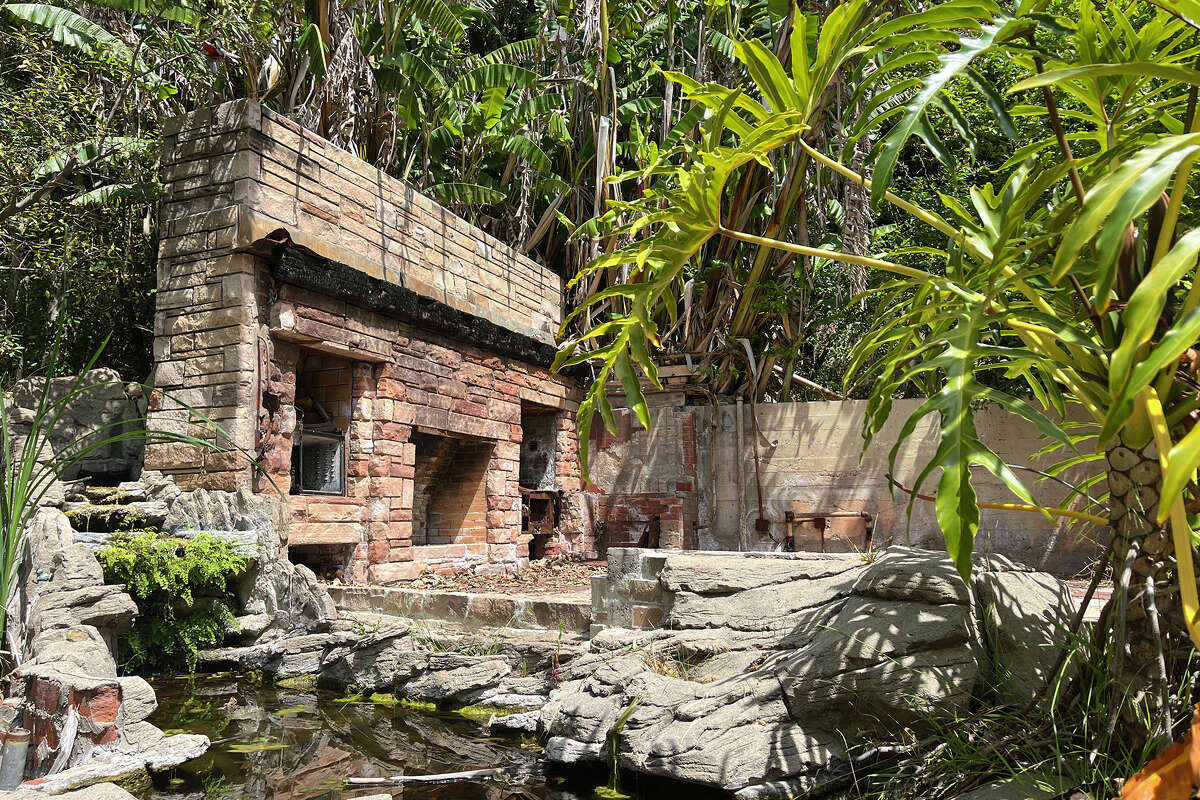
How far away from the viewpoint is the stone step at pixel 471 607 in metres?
5.53

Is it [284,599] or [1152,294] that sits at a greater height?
[1152,294]

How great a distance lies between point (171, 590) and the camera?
520cm

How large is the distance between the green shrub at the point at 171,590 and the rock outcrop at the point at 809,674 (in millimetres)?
2663

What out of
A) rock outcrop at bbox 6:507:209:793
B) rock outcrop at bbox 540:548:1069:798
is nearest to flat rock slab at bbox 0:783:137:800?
rock outcrop at bbox 6:507:209:793

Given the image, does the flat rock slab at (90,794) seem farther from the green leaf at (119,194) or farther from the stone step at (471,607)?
the green leaf at (119,194)

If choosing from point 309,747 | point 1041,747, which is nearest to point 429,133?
point 309,747

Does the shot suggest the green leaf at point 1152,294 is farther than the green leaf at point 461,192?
No

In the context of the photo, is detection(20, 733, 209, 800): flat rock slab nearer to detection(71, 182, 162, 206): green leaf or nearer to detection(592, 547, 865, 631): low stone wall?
detection(592, 547, 865, 631): low stone wall

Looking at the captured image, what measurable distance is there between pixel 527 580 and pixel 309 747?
4.77m

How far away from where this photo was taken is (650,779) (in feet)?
11.6

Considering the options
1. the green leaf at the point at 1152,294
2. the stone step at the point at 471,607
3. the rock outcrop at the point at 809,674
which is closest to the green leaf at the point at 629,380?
the rock outcrop at the point at 809,674

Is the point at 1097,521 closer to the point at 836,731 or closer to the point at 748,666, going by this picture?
the point at 836,731

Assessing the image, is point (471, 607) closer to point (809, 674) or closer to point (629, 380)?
point (809, 674)

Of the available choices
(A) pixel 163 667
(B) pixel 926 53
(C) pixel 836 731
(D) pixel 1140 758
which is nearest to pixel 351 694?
(A) pixel 163 667
